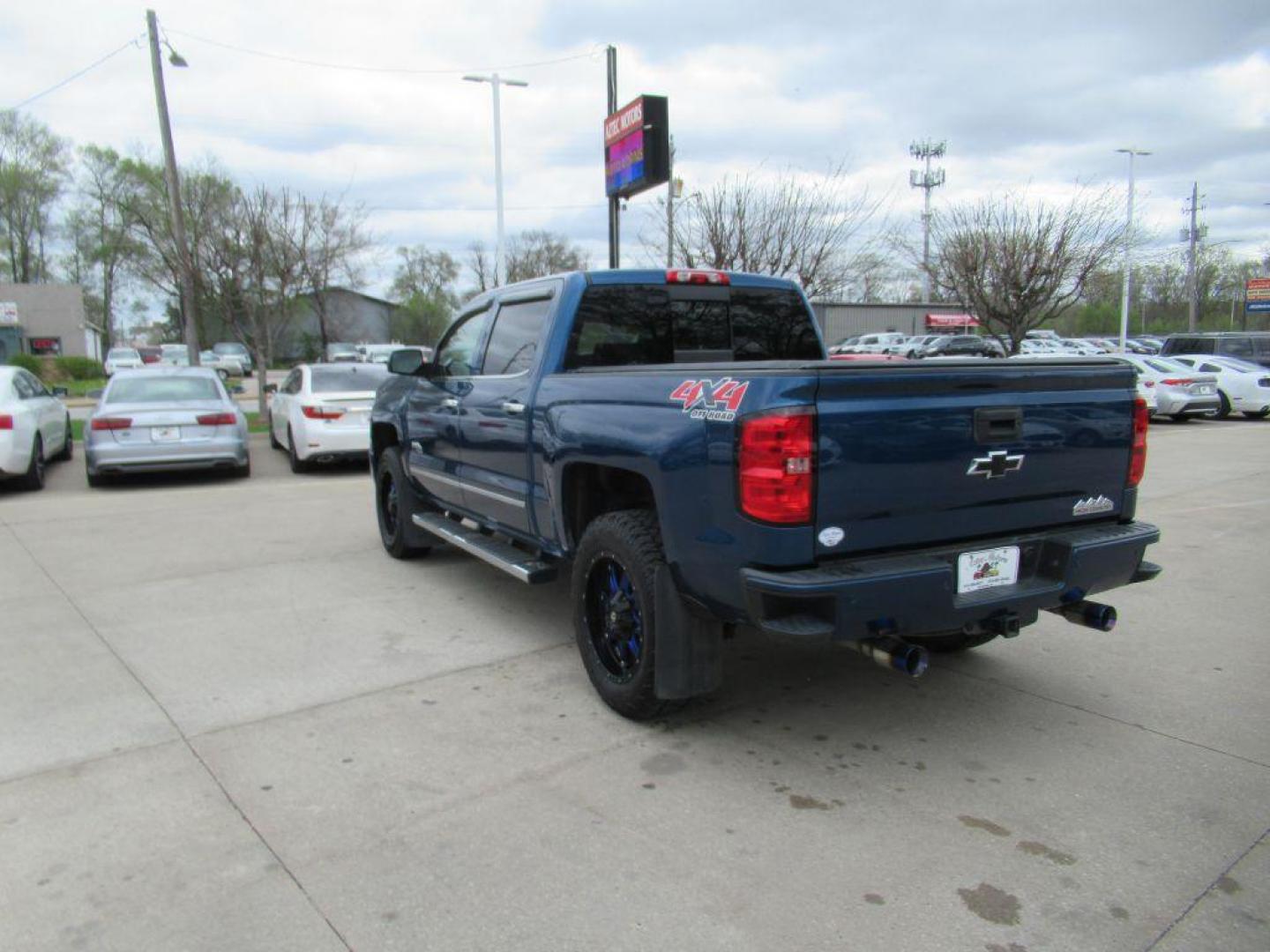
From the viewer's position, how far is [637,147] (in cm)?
1433

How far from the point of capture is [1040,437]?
139 inches

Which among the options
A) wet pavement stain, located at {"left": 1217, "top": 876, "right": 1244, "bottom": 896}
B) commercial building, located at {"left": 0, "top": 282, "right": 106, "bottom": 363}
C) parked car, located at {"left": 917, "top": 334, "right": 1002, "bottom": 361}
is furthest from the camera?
commercial building, located at {"left": 0, "top": 282, "right": 106, "bottom": 363}

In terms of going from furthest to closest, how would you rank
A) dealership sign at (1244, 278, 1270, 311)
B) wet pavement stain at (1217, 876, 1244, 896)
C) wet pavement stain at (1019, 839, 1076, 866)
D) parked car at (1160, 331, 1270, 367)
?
dealership sign at (1244, 278, 1270, 311), parked car at (1160, 331, 1270, 367), wet pavement stain at (1019, 839, 1076, 866), wet pavement stain at (1217, 876, 1244, 896)

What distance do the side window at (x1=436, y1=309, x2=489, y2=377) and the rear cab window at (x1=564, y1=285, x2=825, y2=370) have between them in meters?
1.11

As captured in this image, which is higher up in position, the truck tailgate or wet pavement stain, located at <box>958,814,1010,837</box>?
the truck tailgate

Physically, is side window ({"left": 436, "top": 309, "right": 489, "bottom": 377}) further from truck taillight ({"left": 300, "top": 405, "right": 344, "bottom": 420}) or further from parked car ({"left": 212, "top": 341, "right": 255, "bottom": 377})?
parked car ({"left": 212, "top": 341, "right": 255, "bottom": 377})

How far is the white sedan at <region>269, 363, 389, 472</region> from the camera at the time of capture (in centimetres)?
1138

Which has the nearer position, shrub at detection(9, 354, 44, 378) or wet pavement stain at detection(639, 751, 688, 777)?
wet pavement stain at detection(639, 751, 688, 777)

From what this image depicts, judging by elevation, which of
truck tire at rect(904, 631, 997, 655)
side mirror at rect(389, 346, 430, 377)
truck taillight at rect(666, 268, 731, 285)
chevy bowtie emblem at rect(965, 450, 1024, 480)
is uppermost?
truck taillight at rect(666, 268, 731, 285)

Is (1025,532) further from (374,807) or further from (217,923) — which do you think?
(217,923)

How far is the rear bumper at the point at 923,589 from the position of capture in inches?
119

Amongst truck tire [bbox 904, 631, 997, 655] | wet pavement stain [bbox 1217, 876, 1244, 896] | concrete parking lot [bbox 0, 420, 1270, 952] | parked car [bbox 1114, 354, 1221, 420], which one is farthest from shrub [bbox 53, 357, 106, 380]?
wet pavement stain [bbox 1217, 876, 1244, 896]

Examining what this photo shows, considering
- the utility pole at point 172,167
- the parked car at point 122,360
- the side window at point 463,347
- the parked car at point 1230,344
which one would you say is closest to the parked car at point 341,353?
the parked car at point 122,360

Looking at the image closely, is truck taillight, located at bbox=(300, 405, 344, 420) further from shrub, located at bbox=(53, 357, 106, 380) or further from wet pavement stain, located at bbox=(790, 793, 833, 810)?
shrub, located at bbox=(53, 357, 106, 380)
